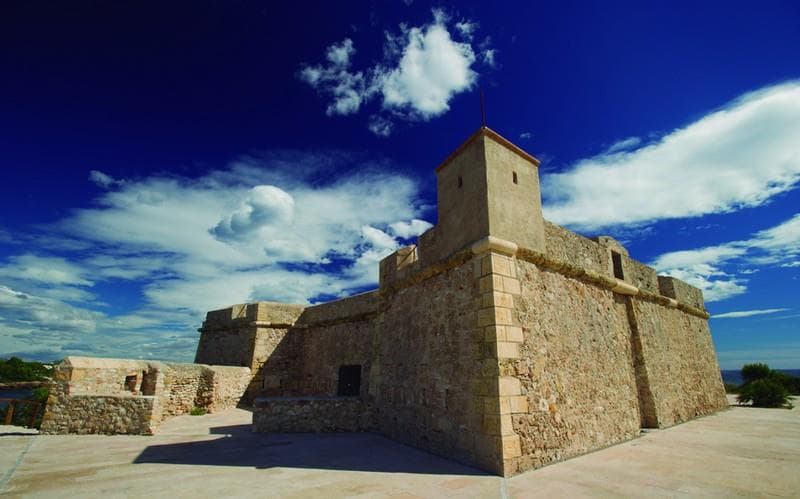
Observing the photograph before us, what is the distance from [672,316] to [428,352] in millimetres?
9245

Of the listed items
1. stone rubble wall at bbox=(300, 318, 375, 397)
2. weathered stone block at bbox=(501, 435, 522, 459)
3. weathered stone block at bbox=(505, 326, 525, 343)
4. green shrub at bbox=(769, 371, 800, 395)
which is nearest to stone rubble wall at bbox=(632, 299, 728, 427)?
weathered stone block at bbox=(505, 326, 525, 343)

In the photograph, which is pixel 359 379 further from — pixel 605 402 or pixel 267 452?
pixel 605 402

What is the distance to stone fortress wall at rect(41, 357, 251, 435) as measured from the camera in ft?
29.8

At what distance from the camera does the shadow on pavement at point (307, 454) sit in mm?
5910

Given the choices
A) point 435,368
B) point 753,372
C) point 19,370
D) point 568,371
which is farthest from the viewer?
point 19,370

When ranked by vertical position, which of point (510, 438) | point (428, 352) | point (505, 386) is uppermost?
point (428, 352)

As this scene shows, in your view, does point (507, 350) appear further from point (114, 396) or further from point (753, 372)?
point (753, 372)

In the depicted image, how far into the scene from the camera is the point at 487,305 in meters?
6.09

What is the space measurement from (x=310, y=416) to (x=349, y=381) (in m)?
4.47

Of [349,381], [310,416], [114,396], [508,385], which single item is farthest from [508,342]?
[114,396]

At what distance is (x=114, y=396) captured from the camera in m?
9.29

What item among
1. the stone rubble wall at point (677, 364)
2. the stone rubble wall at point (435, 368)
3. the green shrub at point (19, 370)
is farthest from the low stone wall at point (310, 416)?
the green shrub at point (19, 370)

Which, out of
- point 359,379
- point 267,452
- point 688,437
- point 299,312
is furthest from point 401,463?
point 299,312

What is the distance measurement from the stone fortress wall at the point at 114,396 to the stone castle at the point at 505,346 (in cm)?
7
